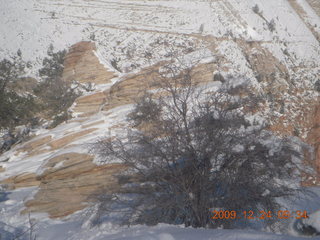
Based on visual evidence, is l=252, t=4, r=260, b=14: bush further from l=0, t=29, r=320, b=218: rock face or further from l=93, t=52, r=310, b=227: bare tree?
l=93, t=52, r=310, b=227: bare tree

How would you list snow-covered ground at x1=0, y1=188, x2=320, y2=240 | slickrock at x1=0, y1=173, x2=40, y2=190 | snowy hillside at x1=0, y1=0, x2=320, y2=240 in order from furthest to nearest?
slickrock at x1=0, y1=173, x2=40, y2=190
snowy hillside at x1=0, y1=0, x2=320, y2=240
snow-covered ground at x1=0, y1=188, x2=320, y2=240

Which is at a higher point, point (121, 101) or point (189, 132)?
point (121, 101)

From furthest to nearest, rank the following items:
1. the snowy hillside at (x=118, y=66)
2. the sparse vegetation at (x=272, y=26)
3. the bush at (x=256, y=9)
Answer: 1. the bush at (x=256, y=9)
2. the sparse vegetation at (x=272, y=26)
3. the snowy hillside at (x=118, y=66)

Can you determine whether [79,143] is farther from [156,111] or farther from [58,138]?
[156,111]

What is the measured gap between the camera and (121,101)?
1059 centimetres

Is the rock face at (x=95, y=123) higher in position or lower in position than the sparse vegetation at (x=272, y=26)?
lower

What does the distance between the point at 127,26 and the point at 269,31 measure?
9630 mm

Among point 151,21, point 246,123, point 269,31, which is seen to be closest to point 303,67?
point 269,31

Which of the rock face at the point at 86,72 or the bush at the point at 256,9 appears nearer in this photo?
the rock face at the point at 86,72

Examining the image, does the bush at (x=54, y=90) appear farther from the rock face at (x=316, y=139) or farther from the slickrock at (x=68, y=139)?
the rock face at (x=316, y=139)
